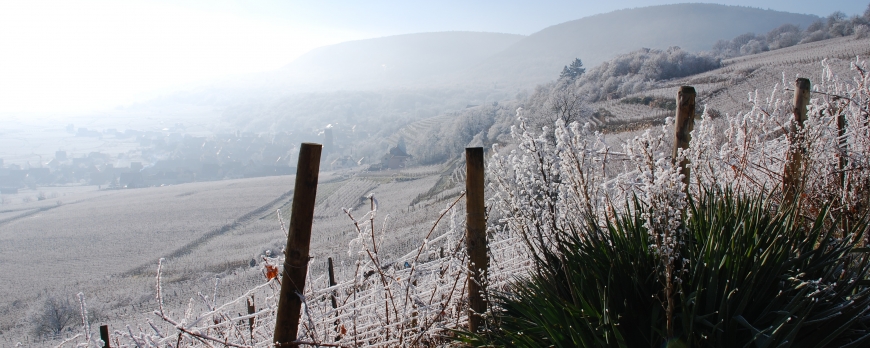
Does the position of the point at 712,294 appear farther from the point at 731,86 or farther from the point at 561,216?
the point at 731,86

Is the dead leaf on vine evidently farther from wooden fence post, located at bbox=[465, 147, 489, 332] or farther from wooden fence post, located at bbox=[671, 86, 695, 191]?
wooden fence post, located at bbox=[671, 86, 695, 191]

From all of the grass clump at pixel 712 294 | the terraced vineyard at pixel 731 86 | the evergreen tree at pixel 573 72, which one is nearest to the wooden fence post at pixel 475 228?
the grass clump at pixel 712 294

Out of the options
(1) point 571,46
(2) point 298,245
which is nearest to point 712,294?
(2) point 298,245

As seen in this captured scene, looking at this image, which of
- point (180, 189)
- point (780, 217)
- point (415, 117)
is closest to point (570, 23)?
point (415, 117)

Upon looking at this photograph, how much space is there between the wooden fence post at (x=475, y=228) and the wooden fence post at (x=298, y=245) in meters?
1.04

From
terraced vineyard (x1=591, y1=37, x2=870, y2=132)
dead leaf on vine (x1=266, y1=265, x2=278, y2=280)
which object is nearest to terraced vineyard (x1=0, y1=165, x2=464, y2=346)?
terraced vineyard (x1=591, y1=37, x2=870, y2=132)

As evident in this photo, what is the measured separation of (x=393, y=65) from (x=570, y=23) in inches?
2848

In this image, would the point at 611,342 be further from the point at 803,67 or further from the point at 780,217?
the point at 803,67

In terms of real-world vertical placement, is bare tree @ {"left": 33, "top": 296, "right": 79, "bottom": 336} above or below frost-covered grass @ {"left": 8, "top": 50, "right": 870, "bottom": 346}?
below

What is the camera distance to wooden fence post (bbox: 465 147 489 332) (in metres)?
2.76

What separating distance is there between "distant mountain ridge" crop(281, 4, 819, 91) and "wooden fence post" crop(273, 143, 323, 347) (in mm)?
125685

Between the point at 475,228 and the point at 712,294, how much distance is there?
1.32m

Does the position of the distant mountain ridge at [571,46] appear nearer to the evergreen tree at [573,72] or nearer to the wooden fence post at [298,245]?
the evergreen tree at [573,72]

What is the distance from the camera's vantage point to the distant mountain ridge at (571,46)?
428ft
